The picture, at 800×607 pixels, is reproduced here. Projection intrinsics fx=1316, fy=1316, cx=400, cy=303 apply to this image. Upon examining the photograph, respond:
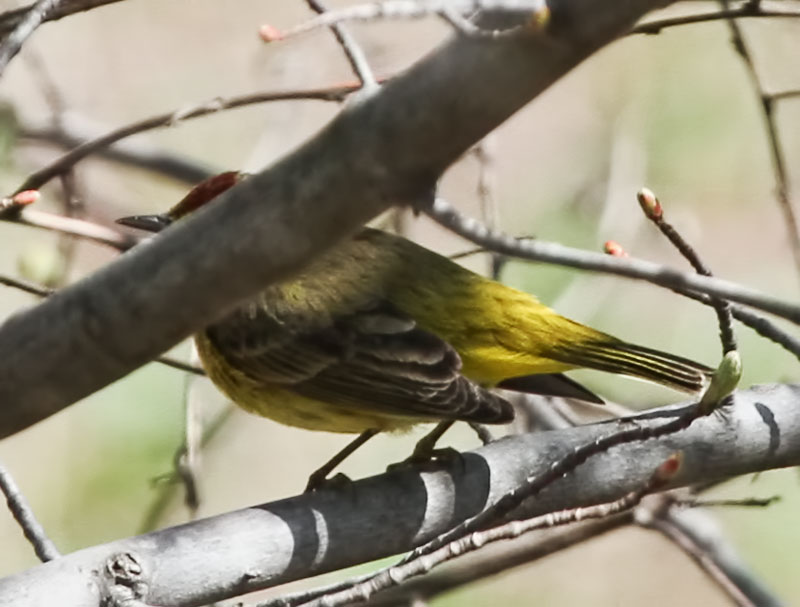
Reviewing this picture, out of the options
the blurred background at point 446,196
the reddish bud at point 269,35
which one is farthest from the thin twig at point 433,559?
the blurred background at point 446,196

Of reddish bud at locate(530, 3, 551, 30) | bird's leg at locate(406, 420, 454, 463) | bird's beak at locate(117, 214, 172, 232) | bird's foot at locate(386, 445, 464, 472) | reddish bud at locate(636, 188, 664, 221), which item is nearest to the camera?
reddish bud at locate(530, 3, 551, 30)

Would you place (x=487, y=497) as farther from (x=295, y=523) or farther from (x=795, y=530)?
(x=795, y=530)

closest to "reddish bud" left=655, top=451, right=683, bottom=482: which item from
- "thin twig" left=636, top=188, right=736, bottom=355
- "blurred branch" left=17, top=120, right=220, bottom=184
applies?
"thin twig" left=636, top=188, right=736, bottom=355

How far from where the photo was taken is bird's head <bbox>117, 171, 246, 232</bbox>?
147 inches

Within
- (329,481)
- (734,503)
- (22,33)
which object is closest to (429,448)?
(329,481)

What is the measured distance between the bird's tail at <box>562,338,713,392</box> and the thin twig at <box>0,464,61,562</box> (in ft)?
4.77

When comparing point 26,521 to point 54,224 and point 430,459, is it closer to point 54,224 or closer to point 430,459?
point 54,224

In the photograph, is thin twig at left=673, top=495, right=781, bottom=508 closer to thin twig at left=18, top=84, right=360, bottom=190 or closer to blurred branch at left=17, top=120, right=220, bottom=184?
thin twig at left=18, top=84, right=360, bottom=190

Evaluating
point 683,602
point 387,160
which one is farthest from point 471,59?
point 683,602

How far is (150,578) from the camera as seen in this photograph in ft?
7.47

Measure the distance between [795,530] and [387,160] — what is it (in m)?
5.11

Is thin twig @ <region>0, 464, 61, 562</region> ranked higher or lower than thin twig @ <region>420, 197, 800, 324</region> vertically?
lower

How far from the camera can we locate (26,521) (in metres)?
2.62

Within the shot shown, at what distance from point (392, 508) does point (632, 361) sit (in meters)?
1.01
